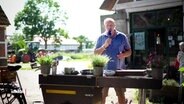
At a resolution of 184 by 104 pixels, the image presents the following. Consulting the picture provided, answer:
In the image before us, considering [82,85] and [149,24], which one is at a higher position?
[149,24]

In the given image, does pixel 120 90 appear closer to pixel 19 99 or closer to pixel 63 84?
pixel 63 84

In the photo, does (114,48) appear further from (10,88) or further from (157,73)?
Answer: (10,88)

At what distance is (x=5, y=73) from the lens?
7.79m

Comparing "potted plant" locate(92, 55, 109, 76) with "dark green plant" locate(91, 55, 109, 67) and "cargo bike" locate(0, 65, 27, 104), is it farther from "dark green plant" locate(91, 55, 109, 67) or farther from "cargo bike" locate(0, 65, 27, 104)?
"cargo bike" locate(0, 65, 27, 104)

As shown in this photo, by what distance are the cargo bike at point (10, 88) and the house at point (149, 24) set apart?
9.09 m

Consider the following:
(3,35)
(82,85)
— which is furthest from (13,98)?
(3,35)

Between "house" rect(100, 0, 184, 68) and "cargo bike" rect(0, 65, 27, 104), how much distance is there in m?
9.09

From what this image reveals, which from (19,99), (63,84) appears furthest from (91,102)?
(19,99)

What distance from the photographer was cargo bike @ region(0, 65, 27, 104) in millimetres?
7578

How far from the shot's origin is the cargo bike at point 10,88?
7.58m

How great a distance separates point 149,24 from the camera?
17250mm

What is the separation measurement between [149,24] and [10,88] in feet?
34.9

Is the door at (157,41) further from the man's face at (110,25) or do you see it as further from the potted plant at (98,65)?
the potted plant at (98,65)

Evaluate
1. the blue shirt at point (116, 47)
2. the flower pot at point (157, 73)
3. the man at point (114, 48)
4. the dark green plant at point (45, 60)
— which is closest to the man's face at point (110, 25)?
the man at point (114, 48)
